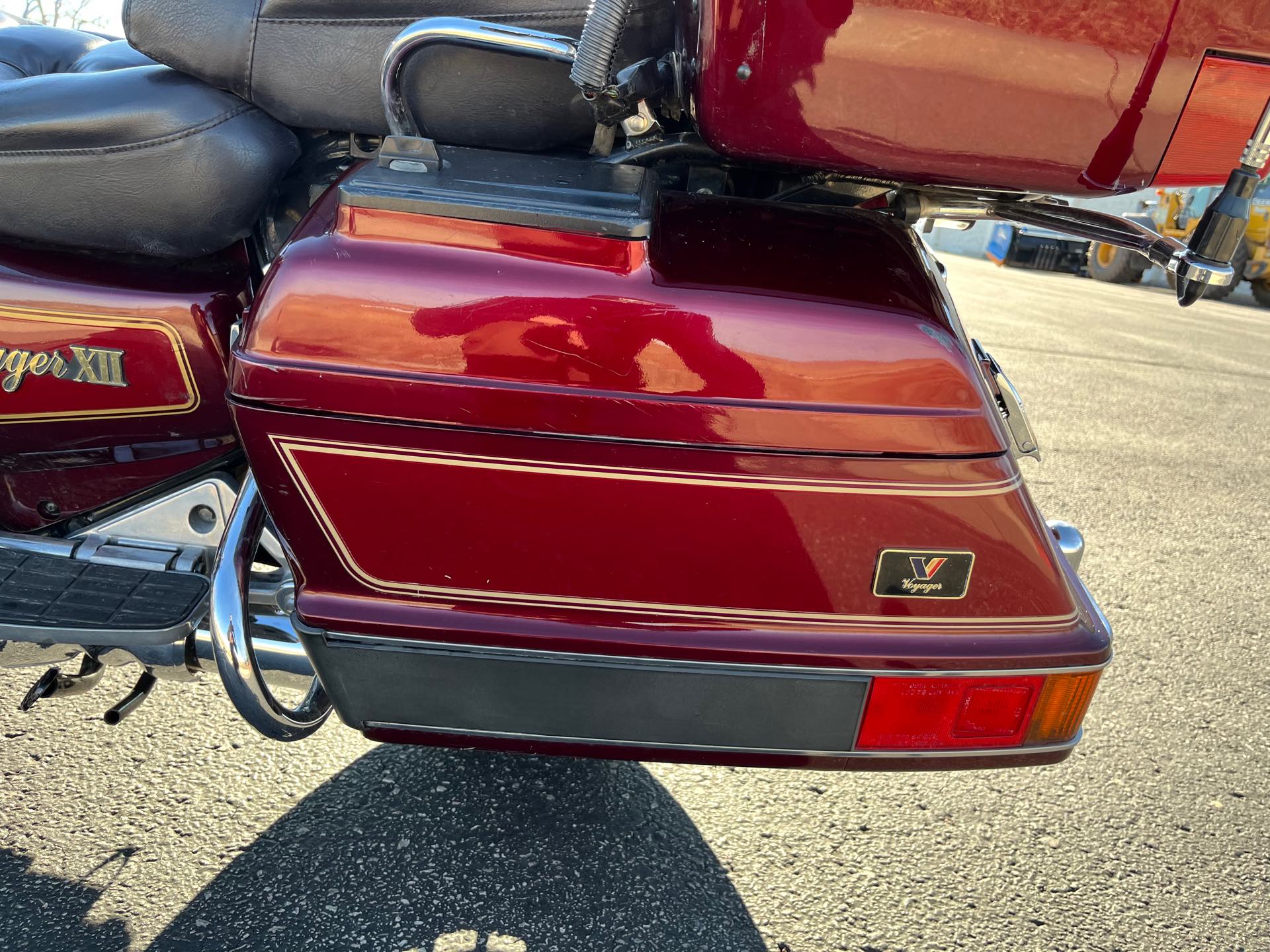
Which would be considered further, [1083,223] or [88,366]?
[88,366]

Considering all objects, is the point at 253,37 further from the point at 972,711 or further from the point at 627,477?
the point at 972,711

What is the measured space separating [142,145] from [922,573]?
4.01 ft

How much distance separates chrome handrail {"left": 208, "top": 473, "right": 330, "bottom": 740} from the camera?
3.85ft

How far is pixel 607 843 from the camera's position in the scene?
1645 mm

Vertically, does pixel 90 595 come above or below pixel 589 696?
below

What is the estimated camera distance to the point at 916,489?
40.8 inches

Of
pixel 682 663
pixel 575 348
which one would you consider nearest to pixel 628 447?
pixel 575 348

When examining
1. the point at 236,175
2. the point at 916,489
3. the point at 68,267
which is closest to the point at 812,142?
the point at 916,489

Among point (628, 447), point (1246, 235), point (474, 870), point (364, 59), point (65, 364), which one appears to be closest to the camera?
point (628, 447)

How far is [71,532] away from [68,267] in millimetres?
439

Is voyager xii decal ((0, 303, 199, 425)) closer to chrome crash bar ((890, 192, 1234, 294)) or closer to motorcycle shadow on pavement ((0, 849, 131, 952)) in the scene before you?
motorcycle shadow on pavement ((0, 849, 131, 952))

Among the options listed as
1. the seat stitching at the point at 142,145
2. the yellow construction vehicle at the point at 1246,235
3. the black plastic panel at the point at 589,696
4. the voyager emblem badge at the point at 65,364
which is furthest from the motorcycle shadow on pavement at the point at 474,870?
the yellow construction vehicle at the point at 1246,235

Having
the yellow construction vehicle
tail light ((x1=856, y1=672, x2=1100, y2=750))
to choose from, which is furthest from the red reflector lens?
the yellow construction vehicle

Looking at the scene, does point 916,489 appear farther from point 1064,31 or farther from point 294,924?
point 294,924
